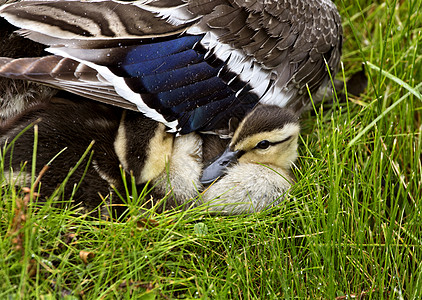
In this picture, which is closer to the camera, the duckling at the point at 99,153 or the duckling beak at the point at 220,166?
the duckling at the point at 99,153

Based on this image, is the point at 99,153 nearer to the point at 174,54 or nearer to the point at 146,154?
the point at 146,154

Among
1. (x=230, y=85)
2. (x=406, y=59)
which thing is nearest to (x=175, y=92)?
(x=230, y=85)

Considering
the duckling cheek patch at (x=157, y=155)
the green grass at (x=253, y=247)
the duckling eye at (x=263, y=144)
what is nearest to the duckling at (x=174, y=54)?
the duckling cheek patch at (x=157, y=155)

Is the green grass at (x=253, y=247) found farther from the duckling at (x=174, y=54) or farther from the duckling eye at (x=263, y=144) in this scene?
the duckling at (x=174, y=54)

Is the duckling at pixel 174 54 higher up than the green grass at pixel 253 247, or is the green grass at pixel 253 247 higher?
the duckling at pixel 174 54

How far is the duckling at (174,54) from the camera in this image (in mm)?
2453

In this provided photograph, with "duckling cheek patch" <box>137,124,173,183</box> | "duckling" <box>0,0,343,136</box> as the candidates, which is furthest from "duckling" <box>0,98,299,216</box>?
"duckling" <box>0,0,343,136</box>

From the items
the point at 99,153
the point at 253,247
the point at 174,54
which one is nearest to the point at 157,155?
the point at 99,153

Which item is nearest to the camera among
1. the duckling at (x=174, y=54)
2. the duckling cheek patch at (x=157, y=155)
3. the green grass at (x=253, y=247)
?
the green grass at (x=253, y=247)

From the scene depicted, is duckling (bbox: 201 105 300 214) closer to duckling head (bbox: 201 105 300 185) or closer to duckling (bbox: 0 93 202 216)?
duckling head (bbox: 201 105 300 185)

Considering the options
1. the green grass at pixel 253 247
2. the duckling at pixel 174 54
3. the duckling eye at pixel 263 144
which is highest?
the duckling at pixel 174 54

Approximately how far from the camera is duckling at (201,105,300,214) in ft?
8.76

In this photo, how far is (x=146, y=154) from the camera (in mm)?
2604

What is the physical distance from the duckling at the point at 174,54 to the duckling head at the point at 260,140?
0.40ft
